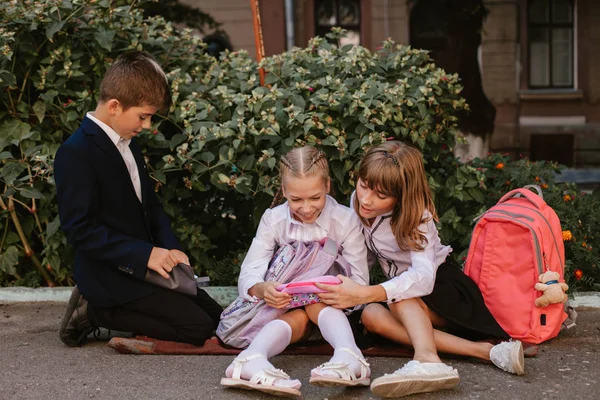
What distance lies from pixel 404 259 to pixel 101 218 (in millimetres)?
1422

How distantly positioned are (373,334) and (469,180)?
149 centimetres

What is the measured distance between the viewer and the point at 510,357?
3.22 meters

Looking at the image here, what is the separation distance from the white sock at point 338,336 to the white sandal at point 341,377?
19 millimetres

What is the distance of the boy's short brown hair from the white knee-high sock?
4.19 feet

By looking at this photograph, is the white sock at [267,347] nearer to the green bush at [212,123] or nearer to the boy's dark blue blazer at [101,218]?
the boy's dark blue blazer at [101,218]

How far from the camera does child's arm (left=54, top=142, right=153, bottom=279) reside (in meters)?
3.51

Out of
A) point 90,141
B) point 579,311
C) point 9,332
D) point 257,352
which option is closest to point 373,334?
point 257,352

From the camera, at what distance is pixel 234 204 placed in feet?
16.2

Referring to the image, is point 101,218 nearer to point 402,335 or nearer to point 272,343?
point 272,343

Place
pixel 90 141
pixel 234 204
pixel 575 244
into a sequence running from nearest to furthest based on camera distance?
1. pixel 90 141
2. pixel 575 244
3. pixel 234 204

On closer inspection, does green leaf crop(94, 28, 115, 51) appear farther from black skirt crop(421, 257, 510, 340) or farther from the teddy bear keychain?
the teddy bear keychain

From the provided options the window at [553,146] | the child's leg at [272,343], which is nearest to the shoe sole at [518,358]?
the child's leg at [272,343]

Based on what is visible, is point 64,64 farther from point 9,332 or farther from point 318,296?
point 318,296

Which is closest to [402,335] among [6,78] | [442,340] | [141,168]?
[442,340]
